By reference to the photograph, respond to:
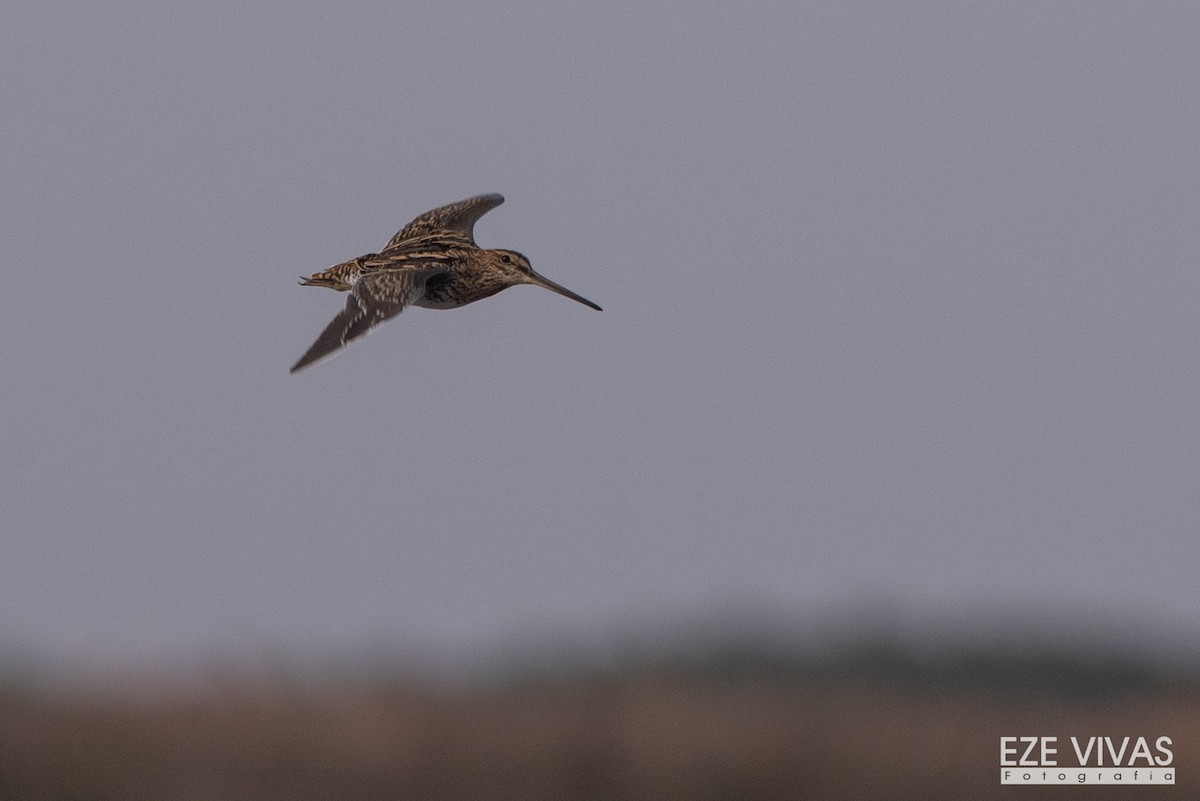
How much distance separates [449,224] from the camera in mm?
15891

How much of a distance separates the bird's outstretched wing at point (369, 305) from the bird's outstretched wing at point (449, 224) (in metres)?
2.05

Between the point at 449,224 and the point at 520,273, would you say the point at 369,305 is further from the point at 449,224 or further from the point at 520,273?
the point at 449,224

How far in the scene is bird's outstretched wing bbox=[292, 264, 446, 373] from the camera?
11484 mm

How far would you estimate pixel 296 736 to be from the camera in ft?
67.8

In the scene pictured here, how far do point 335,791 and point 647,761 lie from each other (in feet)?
9.80

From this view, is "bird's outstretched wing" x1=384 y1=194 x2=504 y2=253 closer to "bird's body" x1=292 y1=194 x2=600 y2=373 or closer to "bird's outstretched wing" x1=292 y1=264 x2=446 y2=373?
"bird's body" x1=292 y1=194 x2=600 y2=373

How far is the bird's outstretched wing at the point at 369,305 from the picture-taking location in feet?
Answer: 37.7

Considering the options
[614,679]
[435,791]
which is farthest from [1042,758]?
[435,791]

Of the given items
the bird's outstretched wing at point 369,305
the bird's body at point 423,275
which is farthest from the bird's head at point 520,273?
the bird's outstretched wing at point 369,305

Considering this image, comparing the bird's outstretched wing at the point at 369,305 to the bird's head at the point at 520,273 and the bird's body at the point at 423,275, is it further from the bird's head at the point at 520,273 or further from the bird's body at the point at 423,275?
the bird's head at the point at 520,273

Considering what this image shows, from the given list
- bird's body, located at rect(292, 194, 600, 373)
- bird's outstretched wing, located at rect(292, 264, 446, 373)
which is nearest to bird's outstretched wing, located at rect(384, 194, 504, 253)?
bird's body, located at rect(292, 194, 600, 373)

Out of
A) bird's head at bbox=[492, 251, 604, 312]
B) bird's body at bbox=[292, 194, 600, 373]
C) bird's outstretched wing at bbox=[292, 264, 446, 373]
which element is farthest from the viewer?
bird's head at bbox=[492, 251, 604, 312]

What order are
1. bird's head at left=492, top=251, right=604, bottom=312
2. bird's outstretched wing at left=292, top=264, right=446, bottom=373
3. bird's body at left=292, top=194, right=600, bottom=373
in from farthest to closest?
bird's head at left=492, top=251, right=604, bottom=312
bird's body at left=292, top=194, right=600, bottom=373
bird's outstretched wing at left=292, top=264, right=446, bottom=373

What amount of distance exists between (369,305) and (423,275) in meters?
0.74
